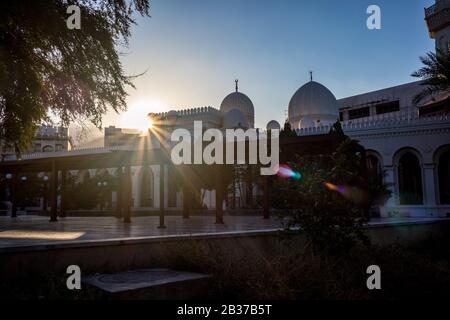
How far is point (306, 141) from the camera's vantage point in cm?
1135

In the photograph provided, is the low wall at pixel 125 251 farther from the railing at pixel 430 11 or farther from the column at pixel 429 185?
the railing at pixel 430 11

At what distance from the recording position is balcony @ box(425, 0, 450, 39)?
3244cm

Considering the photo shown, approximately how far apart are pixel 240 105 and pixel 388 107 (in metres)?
17.2

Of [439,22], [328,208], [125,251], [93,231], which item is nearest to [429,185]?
[439,22]

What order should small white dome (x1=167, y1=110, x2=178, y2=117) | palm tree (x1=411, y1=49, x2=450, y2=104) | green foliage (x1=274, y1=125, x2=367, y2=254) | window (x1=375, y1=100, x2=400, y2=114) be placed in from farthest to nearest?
window (x1=375, y1=100, x2=400, y2=114), small white dome (x1=167, y1=110, x2=178, y2=117), palm tree (x1=411, y1=49, x2=450, y2=104), green foliage (x1=274, y1=125, x2=367, y2=254)

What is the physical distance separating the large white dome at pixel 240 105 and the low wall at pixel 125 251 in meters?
38.4

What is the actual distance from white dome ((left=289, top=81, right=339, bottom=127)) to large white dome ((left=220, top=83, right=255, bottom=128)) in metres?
4.59

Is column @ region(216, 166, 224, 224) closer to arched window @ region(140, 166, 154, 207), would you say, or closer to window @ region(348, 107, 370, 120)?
arched window @ region(140, 166, 154, 207)

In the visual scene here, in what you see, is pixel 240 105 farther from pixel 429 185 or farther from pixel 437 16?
pixel 429 185

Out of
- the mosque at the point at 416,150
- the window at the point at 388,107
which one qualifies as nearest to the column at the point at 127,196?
the mosque at the point at 416,150

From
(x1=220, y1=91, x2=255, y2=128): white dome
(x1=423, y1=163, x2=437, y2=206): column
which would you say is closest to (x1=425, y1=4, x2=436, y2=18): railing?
(x1=423, y1=163, x2=437, y2=206): column

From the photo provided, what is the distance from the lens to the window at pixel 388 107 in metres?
45.4

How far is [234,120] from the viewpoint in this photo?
40.4 metres
